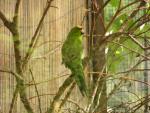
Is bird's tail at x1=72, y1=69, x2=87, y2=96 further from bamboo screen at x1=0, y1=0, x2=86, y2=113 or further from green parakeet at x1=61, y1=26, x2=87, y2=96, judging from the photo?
bamboo screen at x1=0, y1=0, x2=86, y2=113

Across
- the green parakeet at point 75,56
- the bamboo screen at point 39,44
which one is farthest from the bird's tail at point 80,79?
the bamboo screen at point 39,44

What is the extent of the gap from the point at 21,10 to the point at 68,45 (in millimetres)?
518

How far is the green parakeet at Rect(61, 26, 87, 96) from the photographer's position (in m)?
1.10

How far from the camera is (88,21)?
6.41ft

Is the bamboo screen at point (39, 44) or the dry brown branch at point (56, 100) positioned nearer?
the dry brown branch at point (56, 100)

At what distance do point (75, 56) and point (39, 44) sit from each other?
0.20 meters

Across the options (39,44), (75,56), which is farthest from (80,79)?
(39,44)

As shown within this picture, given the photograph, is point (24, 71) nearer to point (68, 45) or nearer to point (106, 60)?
point (68, 45)

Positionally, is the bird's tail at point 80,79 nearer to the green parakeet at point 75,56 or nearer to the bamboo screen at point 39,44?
the green parakeet at point 75,56

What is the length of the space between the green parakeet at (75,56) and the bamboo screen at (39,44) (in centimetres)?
5

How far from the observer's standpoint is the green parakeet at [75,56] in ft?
3.61

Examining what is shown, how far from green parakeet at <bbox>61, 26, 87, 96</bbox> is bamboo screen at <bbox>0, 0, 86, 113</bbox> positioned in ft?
0.15

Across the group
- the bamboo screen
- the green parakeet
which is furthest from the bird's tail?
the bamboo screen

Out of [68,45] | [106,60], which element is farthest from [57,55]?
[68,45]
